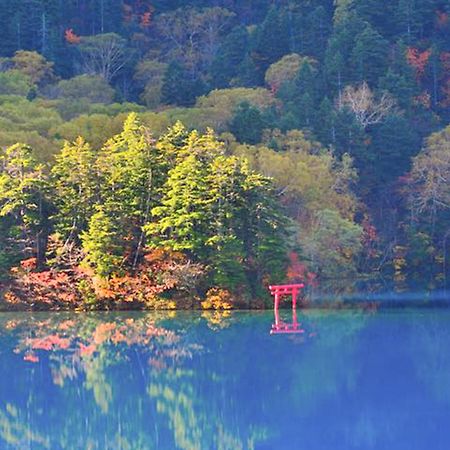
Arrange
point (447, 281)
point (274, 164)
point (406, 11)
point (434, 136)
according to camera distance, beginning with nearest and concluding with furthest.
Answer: point (274, 164) → point (447, 281) → point (434, 136) → point (406, 11)

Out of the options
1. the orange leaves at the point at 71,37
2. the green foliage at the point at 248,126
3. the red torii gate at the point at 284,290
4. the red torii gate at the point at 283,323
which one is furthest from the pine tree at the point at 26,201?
the orange leaves at the point at 71,37

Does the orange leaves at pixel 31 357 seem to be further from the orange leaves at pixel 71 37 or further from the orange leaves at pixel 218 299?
the orange leaves at pixel 71 37

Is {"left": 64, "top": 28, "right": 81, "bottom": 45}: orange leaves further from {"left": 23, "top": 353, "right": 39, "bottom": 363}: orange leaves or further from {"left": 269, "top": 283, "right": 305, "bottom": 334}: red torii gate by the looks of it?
{"left": 23, "top": 353, "right": 39, "bottom": 363}: orange leaves

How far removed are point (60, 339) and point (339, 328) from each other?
6.05 metres

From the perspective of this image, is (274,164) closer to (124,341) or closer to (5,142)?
(5,142)

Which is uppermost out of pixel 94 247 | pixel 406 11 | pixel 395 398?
pixel 406 11

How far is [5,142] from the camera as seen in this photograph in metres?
35.9

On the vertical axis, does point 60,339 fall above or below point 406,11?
below

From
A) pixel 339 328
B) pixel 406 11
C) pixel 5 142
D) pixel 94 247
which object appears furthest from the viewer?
pixel 406 11

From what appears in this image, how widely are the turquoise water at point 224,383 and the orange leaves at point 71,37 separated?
32.1 m

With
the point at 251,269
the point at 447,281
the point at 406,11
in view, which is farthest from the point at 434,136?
Result: the point at 251,269

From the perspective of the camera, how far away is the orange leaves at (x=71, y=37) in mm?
59531

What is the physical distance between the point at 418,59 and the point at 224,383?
1502 inches

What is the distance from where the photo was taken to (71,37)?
6019cm
